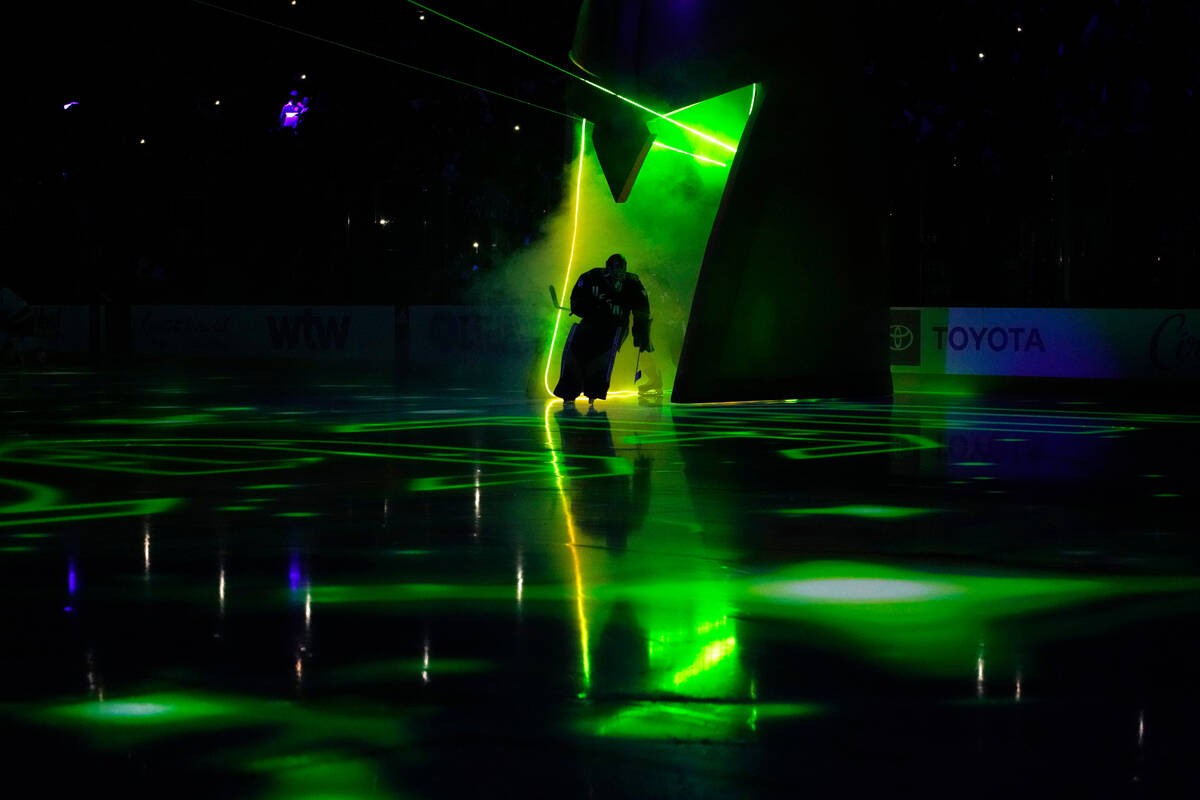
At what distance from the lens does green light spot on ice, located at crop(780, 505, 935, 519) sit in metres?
9.48

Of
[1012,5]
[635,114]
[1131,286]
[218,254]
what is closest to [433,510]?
[635,114]

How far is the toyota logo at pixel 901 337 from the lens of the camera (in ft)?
97.0

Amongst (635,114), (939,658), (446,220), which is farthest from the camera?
(446,220)

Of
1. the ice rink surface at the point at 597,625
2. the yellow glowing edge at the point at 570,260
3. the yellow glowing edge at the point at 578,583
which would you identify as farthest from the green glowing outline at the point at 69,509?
the yellow glowing edge at the point at 570,260

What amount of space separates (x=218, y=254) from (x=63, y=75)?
6.61 meters

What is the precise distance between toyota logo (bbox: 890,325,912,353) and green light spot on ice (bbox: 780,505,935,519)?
20079 mm

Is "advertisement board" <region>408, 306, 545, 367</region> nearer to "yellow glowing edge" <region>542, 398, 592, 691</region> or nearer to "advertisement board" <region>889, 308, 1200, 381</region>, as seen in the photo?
"advertisement board" <region>889, 308, 1200, 381</region>

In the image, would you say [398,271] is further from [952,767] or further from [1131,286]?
[952,767]

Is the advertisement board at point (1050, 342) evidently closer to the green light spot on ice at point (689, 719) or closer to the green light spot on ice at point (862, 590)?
the green light spot on ice at point (862, 590)

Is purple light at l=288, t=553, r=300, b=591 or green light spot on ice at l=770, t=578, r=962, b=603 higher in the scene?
purple light at l=288, t=553, r=300, b=591

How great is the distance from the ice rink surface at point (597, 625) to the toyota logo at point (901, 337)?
54.0ft

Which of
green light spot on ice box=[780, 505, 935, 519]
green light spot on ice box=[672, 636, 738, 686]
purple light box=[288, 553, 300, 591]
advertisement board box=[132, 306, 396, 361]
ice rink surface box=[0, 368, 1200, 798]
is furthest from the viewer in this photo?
advertisement board box=[132, 306, 396, 361]

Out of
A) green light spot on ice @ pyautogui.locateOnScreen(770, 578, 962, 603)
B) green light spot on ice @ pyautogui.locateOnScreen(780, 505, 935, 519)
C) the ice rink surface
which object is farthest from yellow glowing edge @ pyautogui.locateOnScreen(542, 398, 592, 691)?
green light spot on ice @ pyautogui.locateOnScreen(780, 505, 935, 519)

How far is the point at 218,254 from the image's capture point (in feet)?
159
